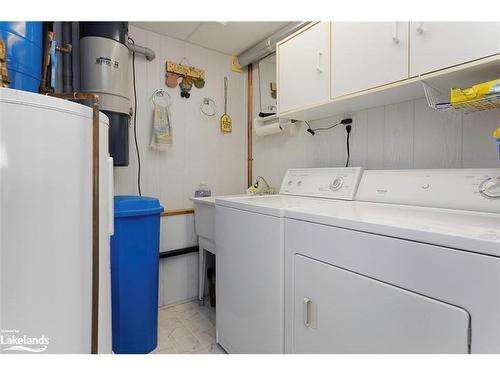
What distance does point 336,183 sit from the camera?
166 cm

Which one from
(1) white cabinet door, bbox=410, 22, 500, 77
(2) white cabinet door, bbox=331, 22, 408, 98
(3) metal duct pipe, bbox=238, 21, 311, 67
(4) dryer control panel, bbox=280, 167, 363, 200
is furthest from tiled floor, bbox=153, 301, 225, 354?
(3) metal duct pipe, bbox=238, 21, 311, 67

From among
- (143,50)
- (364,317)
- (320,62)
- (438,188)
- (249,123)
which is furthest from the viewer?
(249,123)

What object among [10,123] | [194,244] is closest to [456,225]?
[10,123]

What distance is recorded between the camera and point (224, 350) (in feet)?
5.68

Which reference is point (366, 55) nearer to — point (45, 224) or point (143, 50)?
point (45, 224)

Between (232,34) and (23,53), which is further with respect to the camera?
(232,34)

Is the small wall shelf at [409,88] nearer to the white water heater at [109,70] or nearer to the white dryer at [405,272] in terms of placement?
the white dryer at [405,272]

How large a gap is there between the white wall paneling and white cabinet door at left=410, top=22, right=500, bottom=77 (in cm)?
178

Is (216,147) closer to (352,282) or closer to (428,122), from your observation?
(428,122)

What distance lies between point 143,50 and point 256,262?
1.85 m

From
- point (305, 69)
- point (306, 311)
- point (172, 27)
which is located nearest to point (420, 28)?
point (305, 69)

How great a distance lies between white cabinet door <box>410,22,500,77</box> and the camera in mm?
960

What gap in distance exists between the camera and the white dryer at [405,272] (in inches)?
26.8

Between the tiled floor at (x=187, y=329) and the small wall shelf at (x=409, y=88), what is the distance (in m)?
1.67
